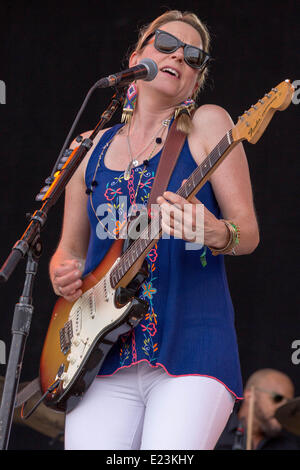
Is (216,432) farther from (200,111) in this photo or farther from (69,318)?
(200,111)

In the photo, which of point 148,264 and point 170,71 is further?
point 170,71

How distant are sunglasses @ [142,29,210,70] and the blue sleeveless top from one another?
28cm

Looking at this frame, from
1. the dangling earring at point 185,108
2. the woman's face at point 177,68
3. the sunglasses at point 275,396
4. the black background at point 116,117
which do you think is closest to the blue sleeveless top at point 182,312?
the dangling earring at point 185,108

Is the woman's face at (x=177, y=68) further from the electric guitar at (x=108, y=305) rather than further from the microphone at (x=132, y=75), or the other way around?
the electric guitar at (x=108, y=305)

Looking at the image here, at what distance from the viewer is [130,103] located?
2133 mm

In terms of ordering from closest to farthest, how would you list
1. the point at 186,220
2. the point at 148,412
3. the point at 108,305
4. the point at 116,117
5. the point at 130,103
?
1. the point at 186,220
2. the point at 148,412
3. the point at 108,305
4. the point at 130,103
5. the point at 116,117

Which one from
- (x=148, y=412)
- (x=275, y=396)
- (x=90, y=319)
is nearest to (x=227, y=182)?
(x=90, y=319)

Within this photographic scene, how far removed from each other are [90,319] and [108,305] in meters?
0.09

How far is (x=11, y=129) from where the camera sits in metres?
3.69

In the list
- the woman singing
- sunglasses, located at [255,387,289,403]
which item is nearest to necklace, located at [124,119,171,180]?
the woman singing

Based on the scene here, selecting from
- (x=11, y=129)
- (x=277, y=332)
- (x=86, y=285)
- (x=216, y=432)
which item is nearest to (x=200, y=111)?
(x=86, y=285)

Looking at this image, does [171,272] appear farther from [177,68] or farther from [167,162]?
[177,68]

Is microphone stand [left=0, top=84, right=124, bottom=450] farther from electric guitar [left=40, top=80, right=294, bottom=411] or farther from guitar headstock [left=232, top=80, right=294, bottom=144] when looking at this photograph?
guitar headstock [left=232, top=80, right=294, bottom=144]
